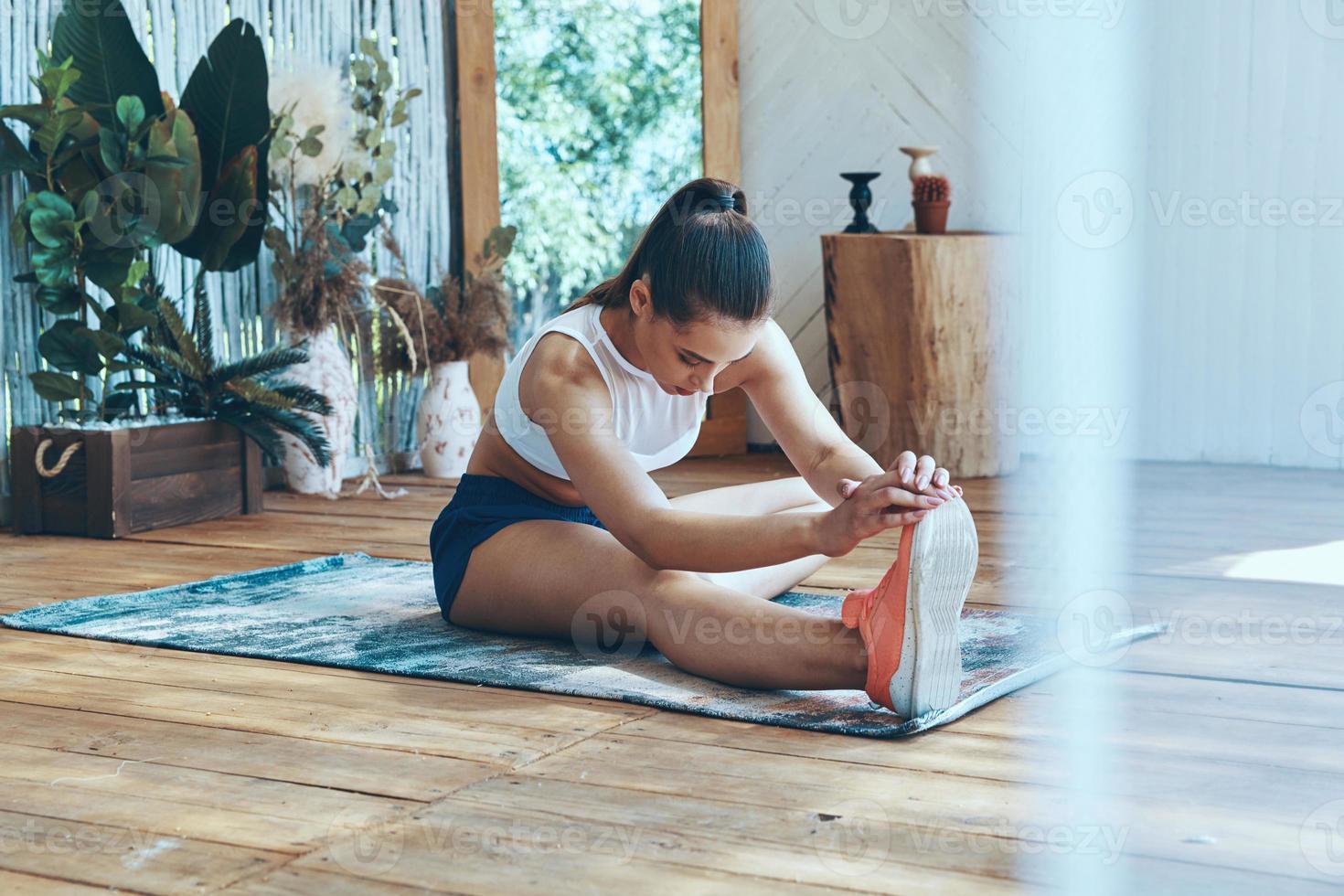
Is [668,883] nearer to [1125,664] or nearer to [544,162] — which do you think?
[1125,664]

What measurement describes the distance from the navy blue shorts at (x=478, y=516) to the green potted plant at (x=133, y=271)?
126 cm

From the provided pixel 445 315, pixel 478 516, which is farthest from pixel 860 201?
pixel 478 516

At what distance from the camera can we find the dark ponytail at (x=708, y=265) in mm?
1672

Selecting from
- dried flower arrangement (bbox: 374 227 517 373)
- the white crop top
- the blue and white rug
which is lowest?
the blue and white rug

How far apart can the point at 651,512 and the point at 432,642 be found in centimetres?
52

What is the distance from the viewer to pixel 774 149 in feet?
14.3

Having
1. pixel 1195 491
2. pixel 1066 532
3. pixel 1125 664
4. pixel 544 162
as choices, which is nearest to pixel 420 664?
pixel 1125 664

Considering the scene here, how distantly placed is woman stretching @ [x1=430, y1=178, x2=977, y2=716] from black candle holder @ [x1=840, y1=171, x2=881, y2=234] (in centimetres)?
191

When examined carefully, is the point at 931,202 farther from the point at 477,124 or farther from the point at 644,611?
the point at 644,611

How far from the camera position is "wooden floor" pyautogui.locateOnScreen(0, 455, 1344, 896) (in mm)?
1227

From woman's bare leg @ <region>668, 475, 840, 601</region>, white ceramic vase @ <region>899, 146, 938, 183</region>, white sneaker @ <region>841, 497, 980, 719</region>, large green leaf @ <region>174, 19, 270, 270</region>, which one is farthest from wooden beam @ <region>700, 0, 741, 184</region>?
white sneaker @ <region>841, 497, 980, 719</region>

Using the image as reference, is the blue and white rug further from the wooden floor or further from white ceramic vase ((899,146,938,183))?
white ceramic vase ((899,146,938,183))

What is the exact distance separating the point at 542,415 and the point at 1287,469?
266cm

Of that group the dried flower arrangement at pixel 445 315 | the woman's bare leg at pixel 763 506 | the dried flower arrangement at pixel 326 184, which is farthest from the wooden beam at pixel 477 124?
the woman's bare leg at pixel 763 506
